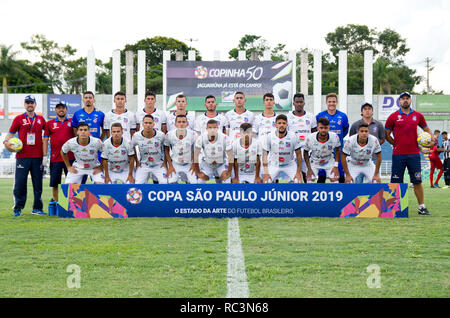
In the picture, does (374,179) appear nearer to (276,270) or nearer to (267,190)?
(267,190)

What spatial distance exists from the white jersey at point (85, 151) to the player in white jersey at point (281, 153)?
9.84 feet

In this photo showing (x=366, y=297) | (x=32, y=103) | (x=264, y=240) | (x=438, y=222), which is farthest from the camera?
(x=32, y=103)

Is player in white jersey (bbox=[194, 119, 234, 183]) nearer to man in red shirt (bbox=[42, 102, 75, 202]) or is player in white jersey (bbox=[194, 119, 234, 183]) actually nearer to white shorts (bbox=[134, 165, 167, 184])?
white shorts (bbox=[134, 165, 167, 184])

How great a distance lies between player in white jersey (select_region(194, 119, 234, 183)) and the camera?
10180mm

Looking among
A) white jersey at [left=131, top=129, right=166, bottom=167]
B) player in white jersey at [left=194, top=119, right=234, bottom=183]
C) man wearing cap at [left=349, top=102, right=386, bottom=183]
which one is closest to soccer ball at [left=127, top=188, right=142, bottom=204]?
player in white jersey at [left=194, top=119, right=234, bottom=183]

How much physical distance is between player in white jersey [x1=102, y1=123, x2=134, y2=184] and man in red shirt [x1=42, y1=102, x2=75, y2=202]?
0.64 metres

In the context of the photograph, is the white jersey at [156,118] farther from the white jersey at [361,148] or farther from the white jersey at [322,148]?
the white jersey at [361,148]

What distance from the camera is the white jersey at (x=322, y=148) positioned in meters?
10.3

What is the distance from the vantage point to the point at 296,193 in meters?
9.15

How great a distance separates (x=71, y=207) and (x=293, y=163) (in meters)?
4.06

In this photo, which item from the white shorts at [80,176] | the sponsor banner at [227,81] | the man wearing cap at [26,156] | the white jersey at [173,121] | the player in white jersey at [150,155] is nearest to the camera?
the man wearing cap at [26,156]

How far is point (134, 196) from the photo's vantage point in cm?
922

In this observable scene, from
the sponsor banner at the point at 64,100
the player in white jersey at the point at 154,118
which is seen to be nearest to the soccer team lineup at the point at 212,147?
the player in white jersey at the point at 154,118
